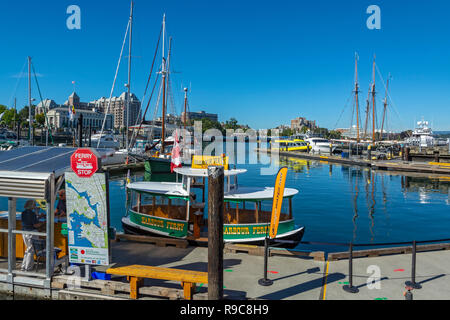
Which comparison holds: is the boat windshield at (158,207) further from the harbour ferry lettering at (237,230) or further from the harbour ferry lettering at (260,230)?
the harbour ferry lettering at (260,230)

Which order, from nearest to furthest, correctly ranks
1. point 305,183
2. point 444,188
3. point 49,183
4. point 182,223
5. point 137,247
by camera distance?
point 49,183
point 137,247
point 182,223
point 444,188
point 305,183

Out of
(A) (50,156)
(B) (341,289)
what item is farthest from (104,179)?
(B) (341,289)

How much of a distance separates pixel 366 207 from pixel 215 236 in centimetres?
2336

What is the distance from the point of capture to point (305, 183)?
135 ft

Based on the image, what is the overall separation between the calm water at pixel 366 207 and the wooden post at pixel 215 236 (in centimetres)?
999

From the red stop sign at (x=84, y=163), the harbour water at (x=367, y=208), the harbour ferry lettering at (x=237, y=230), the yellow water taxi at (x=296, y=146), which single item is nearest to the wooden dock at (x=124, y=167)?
the harbour water at (x=367, y=208)

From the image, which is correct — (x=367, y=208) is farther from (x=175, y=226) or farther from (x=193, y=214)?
(x=175, y=226)

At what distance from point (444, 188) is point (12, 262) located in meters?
41.7

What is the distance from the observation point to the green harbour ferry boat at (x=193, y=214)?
13914 mm

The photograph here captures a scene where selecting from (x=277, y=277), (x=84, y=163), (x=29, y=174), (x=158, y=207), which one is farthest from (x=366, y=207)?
(x=29, y=174)

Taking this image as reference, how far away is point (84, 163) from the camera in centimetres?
891

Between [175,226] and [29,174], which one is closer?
[29,174]

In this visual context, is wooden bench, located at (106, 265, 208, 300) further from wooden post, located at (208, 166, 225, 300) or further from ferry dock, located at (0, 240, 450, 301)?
wooden post, located at (208, 166, 225, 300)
